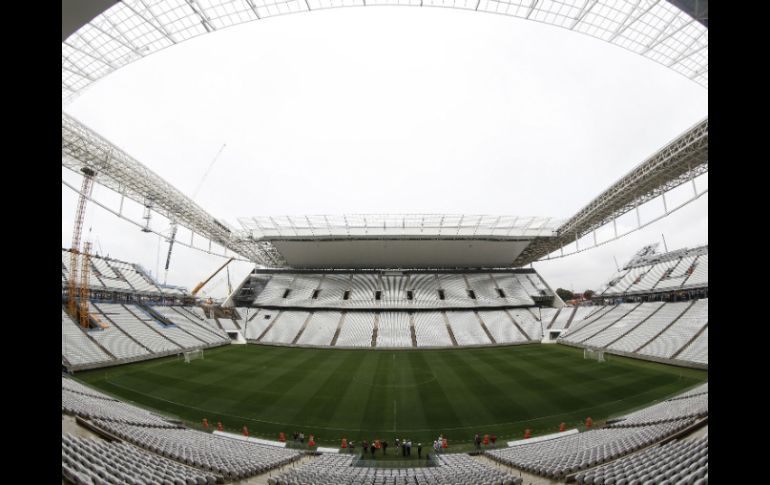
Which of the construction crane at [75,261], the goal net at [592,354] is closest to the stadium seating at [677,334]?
the goal net at [592,354]

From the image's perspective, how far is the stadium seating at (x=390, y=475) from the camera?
781 centimetres

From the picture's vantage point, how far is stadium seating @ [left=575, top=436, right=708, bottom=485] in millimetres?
6191

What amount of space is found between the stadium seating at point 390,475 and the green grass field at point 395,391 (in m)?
2.97

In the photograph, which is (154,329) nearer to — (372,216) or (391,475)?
(372,216)

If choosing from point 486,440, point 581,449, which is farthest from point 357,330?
point 581,449

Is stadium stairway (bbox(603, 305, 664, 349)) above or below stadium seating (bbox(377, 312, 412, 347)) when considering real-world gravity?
above

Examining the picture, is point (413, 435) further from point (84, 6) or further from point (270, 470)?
point (84, 6)

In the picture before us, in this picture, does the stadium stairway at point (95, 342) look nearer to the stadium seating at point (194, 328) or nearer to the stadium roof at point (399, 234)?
the stadium seating at point (194, 328)

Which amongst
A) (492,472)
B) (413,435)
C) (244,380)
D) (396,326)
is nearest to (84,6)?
(492,472)

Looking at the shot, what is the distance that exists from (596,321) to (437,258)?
19.8m

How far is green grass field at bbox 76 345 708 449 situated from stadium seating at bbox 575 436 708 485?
567 cm

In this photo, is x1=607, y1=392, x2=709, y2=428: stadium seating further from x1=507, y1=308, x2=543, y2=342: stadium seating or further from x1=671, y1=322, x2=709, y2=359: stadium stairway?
x1=507, y1=308, x2=543, y2=342: stadium seating

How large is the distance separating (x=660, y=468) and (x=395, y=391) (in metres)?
13.3

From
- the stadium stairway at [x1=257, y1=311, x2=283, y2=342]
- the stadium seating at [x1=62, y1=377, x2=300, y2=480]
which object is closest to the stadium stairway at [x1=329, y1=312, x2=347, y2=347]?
the stadium stairway at [x1=257, y1=311, x2=283, y2=342]
